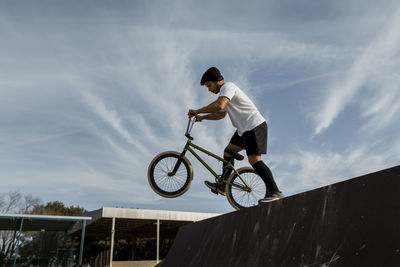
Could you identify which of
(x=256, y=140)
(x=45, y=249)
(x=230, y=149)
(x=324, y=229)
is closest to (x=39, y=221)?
(x=45, y=249)

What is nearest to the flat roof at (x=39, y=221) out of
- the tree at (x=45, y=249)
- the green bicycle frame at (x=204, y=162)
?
the tree at (x=45, y=249)

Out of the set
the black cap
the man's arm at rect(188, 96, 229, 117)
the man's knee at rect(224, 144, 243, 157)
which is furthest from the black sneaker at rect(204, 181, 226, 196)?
the black cap

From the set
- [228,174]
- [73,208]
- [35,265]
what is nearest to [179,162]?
[228,174]

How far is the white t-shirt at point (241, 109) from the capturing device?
138 inches

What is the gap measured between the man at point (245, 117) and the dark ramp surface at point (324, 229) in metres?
0.66

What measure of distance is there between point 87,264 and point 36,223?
12.3m

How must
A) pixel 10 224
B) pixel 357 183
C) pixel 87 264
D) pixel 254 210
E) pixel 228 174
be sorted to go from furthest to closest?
pixel 87 264, pixel 10 224, pixel 228 174, pixel 254 210, pixel 357 183

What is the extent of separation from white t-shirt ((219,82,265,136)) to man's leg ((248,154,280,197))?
1.12 feet

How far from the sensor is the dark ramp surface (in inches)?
62.7

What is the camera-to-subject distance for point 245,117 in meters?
3.56

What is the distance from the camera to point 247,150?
347 centimetres

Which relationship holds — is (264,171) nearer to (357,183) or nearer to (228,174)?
(228,174)

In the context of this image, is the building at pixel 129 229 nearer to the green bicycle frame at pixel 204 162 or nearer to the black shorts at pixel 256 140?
the green bicycle frame at pixel 204 162

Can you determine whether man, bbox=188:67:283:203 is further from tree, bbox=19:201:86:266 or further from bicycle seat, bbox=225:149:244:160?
tree, bbox=19:201:86:266
